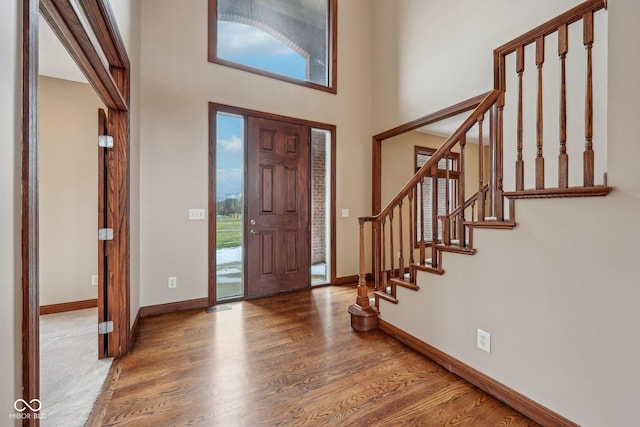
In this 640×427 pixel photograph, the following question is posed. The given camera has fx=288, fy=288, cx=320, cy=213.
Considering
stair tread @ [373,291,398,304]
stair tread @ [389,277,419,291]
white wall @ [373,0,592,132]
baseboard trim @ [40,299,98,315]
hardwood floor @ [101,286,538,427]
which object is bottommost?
hardwood floor @ [101,286,538,427]

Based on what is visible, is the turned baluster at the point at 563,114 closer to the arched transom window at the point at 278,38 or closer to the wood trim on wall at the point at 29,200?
the wood trim on wall at the point at 29,200

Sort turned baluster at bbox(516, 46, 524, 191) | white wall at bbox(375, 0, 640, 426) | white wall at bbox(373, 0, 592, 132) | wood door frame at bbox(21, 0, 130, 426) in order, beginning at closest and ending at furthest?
wood door frame at bbox(21, 0, 130, 426), white wall at bbox(375, 0, 640, 426), turned baluster at bbox(516, 46, 524, 191), white wall at bbox(373, 0, 592, 132)

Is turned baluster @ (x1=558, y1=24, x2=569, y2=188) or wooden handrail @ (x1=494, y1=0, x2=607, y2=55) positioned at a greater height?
wooden handrail @ (x1=494, y1=0, x2=607, y2=55)

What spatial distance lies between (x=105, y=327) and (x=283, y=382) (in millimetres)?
1411

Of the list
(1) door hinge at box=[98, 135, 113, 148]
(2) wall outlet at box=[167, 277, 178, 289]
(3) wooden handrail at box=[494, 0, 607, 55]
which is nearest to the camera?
(3) wooden handrail at box=[494, 0, 607, 55]

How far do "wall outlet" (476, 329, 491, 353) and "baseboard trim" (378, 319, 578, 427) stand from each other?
17cm

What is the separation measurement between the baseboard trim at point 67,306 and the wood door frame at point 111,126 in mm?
1361

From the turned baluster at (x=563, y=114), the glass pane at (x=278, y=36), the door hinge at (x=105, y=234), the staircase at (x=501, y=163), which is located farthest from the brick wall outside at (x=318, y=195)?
the turned baluster at (x=563, y=114)

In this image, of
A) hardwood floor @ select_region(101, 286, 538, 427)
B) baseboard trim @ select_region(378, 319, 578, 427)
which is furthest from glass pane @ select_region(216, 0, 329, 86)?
baseboard trim @ select_region(378, 319, 578, 427)

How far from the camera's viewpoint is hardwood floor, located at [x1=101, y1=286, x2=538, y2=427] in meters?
1.58

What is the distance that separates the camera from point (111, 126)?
2.16 meters

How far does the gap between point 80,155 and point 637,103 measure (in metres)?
4.35

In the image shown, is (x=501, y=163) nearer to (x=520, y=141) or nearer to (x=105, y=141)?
(x=520, y=141)

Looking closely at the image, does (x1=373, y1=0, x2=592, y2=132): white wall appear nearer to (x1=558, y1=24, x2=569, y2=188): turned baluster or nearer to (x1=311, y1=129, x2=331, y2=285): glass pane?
(x1=311, y1=129, x2=331, y2=285): glass pane
